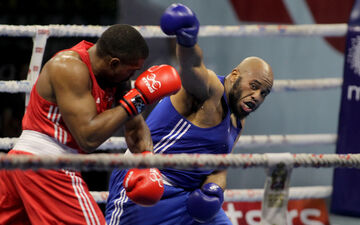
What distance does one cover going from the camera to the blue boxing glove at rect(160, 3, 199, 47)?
203cm

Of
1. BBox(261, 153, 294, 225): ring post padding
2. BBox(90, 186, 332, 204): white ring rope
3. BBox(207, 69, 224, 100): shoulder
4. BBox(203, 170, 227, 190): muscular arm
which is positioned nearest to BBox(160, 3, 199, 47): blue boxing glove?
BBox(207, 69, 224, 100): shoulder

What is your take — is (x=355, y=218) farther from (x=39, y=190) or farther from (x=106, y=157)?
(x=106, y=157)

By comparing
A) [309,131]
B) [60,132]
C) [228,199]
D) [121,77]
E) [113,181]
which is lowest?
[309,131]

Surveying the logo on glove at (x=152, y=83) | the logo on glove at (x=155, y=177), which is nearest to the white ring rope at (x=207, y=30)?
the logo on glove at (x=152, y=83)

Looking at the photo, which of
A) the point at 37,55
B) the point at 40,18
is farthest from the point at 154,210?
the point at 40,18

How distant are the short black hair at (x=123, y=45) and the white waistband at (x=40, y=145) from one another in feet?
1.15

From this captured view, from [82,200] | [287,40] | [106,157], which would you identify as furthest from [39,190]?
[287,40]

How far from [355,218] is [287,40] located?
1553 millimetres

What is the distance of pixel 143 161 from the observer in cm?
136

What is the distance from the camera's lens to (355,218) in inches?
121

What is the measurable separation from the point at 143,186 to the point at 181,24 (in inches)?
23.5

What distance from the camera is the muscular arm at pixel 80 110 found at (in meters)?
1.88

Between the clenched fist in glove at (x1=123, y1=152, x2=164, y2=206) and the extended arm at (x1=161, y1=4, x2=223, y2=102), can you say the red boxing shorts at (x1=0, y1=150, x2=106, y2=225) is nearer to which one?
the clenched fist in glove at (x1=123, y1=152, x2=164, y2=206)

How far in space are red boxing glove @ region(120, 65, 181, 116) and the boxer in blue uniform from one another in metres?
0.12
